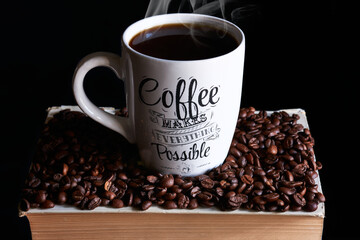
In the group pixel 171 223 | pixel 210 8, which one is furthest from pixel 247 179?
pixel 210 8

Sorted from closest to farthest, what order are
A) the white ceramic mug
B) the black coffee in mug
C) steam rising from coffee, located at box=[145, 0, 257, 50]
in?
1. the white ceramic mug
2. the black coffee in mug
3. steam rising from coffee, located at box=[145, 0, 257, 50]

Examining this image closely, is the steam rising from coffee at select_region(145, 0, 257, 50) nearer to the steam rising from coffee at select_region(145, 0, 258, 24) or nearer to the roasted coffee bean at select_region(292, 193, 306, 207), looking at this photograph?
the steam rising from coffee at select_region(145, 0, 258, 24)

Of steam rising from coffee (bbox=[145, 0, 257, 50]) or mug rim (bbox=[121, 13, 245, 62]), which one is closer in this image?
mug rim (bbox=[121, 13, 245, 62])

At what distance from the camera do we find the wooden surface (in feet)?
3.77

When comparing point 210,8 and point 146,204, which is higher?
point 210,8

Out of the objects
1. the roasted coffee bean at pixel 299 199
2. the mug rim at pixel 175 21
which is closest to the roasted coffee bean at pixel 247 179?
the roasted coffee bean at pixel 299 199

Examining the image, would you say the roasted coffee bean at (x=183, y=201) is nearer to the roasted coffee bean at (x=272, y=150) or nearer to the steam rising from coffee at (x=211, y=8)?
the roasted coffee bean at (x=272, y=150)

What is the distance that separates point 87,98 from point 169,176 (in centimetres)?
27

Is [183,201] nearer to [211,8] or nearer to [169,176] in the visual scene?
[169,176]

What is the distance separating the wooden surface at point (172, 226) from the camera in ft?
3.77

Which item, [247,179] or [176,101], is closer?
[176,101]

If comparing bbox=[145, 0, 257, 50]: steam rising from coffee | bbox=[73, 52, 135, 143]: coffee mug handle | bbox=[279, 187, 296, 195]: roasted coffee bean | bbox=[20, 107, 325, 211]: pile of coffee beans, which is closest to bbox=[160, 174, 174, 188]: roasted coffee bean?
bbox=[20, 107, 325, 211]: pile of coffee beans

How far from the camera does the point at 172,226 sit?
1180mm

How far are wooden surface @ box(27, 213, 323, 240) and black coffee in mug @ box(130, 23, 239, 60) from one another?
37 centimetres
